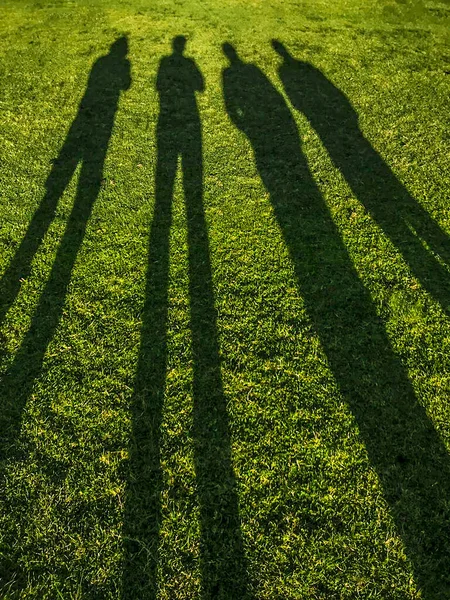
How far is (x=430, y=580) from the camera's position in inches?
84.7

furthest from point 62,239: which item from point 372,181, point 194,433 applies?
point 372,181

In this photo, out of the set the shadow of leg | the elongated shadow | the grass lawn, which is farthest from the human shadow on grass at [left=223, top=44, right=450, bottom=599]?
the shadow of leg

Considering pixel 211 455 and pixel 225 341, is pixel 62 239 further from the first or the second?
pixel 211 455

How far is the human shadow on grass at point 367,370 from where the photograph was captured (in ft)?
7.63

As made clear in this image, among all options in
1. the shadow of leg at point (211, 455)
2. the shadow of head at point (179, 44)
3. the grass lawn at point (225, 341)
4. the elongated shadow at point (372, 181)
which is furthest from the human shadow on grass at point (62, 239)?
the elongated shadow at point (372, 181)

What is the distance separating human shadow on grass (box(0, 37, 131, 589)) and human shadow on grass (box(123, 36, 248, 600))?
2.39ft

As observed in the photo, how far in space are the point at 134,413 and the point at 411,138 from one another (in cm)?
489

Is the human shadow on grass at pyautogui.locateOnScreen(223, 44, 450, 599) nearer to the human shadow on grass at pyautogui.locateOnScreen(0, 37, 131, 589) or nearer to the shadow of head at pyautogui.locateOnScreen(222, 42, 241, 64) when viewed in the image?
the human shadow on grass at pyautogui.locateOnScreen(0, 37, 131, 589)

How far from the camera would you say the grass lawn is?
2271 millimetres

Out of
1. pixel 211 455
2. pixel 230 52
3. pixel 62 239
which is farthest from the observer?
pixel 230 52

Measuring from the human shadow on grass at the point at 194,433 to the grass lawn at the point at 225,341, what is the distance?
0.04ft

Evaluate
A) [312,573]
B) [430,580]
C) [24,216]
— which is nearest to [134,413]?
[312,573]

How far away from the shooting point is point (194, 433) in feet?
8.92

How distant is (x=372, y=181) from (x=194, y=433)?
3.54 meters
